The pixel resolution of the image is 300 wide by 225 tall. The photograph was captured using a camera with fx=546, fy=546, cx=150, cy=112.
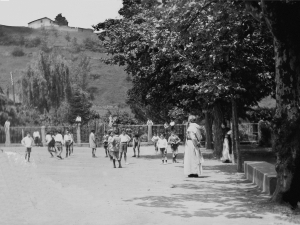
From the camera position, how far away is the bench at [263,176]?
11625 mm

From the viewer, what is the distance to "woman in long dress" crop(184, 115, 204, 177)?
661 inches

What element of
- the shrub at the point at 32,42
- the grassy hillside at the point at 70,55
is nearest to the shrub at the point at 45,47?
the grassy hillside at the point at 70,55

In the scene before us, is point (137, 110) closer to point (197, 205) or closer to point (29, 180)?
point (29, 180)

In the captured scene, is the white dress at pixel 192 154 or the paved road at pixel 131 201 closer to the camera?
the paved road at pixel 131 201

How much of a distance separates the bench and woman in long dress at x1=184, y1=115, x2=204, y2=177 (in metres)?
1.52

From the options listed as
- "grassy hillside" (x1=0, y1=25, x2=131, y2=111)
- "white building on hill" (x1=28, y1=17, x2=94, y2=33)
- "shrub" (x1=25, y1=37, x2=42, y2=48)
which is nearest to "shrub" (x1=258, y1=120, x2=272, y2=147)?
"grassy hillside" (x1=0, y1=25, x2=131, y2=111)

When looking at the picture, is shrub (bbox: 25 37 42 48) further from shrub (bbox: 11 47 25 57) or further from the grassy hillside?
shrub (bbox: 11 47 25 57)

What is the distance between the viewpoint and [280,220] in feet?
28.9

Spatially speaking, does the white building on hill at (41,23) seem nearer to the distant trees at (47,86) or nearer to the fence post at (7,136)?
the distant trees at (47,86)

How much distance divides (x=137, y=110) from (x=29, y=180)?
154 feet

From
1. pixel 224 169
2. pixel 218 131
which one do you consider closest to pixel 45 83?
pixel 218 131

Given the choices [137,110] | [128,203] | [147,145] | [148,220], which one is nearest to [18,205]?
[128,203]

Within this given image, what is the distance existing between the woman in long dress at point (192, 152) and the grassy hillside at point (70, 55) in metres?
70.6

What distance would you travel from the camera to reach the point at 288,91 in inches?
393
